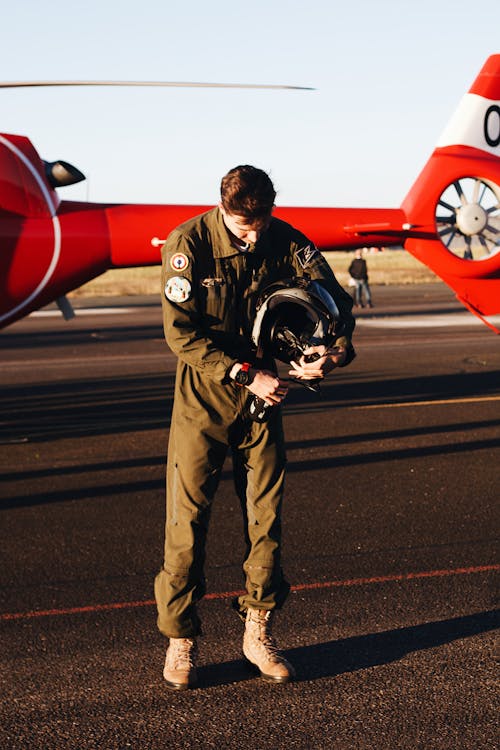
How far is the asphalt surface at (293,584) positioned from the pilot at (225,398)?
0.93ft

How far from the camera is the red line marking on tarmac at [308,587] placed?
→ 493cm

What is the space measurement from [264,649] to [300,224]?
665 cm

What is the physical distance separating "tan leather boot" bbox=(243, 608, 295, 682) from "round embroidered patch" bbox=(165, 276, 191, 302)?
1383 millimetres

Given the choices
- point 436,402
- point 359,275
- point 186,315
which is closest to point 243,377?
point 186,315

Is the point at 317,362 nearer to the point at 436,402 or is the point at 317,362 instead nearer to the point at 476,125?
the point at 476,125

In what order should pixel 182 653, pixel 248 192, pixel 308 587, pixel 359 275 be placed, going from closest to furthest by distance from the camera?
pixel 248 192, pixel 182 653, pixel 308 587, pixel 359 275

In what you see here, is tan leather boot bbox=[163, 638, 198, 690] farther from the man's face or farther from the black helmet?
the man's face

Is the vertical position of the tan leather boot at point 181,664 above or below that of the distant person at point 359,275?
above

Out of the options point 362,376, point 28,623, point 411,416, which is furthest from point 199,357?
point 362,376

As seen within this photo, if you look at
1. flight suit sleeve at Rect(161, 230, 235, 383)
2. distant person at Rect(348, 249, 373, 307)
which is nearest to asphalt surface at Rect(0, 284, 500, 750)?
flight suit sleeve at Rect(161, 230, 235, 383)

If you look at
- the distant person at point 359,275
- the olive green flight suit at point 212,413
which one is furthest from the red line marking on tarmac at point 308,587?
the distant person at point 359,275

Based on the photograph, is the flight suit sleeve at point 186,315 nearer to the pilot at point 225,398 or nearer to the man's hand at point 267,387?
the pilot at point 225,398

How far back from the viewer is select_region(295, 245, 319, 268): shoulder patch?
4215 mm

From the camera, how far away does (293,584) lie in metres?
5.31
